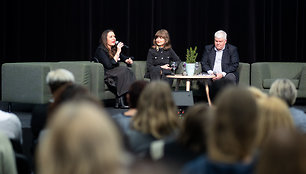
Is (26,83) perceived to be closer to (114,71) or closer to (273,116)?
(114,71)

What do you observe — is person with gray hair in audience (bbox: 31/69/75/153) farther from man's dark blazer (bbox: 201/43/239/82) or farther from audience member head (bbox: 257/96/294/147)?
man's dark blazer (bbox: 201/43/239/82)

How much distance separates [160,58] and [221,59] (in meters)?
0.83

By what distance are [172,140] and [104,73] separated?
5.15m

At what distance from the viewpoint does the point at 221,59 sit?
709cm

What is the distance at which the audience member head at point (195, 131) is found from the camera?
1818mm

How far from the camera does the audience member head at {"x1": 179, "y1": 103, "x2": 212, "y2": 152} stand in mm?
1818

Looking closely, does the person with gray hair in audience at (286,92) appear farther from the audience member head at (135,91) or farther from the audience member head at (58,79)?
the audience member head at (58,79)

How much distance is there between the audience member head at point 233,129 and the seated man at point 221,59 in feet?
17.8

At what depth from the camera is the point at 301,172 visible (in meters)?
1.18

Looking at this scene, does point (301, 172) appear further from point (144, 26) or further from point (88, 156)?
point (144, 26)

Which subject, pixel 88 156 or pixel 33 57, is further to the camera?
pixel 33 57

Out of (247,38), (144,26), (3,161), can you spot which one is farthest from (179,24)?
(3,161)

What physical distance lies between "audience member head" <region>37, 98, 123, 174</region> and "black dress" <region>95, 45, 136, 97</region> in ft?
19.0

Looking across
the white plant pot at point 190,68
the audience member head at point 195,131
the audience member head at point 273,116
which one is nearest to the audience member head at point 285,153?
the audience member head at point 195,131
